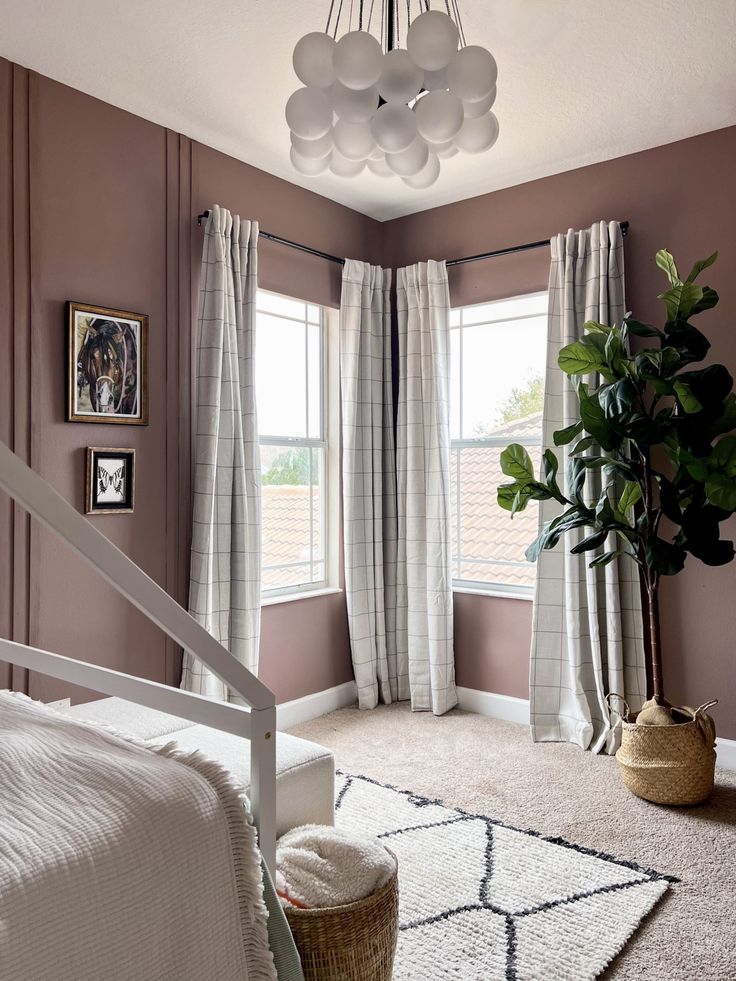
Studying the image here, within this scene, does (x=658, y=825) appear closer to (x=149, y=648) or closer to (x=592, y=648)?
(x=592, y=648)

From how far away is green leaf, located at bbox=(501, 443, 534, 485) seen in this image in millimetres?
3137

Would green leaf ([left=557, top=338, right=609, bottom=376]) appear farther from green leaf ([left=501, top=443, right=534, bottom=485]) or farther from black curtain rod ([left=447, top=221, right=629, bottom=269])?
black curtain rod ([left=447, top=221, right=629, bottom=269])

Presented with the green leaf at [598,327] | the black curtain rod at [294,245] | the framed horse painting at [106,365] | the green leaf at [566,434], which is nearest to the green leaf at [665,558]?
the green leaf at [566,434]

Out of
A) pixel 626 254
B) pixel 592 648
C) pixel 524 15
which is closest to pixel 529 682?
pixel 592 648

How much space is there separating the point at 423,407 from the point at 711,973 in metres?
2.75

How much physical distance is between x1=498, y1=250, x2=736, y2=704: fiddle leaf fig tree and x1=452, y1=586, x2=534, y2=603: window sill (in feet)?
2.21

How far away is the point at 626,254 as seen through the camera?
11.4 ft

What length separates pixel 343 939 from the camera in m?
1.48

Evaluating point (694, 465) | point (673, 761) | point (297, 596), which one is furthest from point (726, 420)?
point (297, 596)

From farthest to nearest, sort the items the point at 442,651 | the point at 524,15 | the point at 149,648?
1. the point at 442,651
2. the point at 149,648
3. the point at 524,15

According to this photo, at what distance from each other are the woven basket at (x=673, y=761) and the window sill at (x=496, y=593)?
102 centimetres

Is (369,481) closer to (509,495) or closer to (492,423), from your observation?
(492,423)

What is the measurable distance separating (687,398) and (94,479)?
2228 mm

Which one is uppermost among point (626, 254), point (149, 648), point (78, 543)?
point (626, 254)
